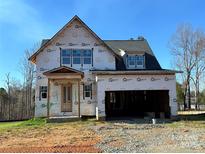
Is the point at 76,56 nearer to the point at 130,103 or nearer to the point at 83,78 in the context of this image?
the point at 83,78

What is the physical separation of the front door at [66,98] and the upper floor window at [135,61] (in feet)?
21.4

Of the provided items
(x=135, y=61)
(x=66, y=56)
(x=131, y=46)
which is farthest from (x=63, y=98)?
(x=131, y=46)

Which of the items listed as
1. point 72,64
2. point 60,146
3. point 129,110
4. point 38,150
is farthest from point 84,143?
point 129,110

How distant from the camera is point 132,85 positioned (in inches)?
837

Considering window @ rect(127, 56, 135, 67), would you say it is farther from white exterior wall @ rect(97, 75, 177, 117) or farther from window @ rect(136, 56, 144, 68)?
white exterior wall @ rect(97, 75, 177, 117)

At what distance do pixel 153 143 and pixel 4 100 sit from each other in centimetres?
1961

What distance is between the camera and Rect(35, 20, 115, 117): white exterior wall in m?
22.6

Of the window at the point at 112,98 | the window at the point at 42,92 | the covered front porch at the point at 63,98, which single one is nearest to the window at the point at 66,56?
the covered front porch at the point at 63,98

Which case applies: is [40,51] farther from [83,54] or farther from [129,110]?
[129,110]

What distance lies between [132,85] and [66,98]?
5.99m

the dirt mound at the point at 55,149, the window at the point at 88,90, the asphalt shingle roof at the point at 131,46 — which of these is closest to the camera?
the dirt mound at the point at 55,149

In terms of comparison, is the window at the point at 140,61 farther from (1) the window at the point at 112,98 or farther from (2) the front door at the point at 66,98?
(2) the front door at the point at 66,98

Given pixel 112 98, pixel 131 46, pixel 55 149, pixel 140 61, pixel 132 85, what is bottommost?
pixel 55 149

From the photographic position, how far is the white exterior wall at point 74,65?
2259cm
